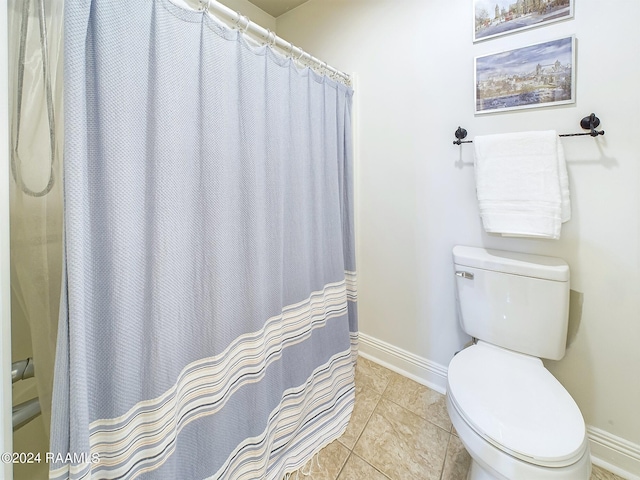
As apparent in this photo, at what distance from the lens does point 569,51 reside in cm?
106

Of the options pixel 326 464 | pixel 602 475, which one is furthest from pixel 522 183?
pixel 326 464

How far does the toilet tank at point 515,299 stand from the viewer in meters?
1.07

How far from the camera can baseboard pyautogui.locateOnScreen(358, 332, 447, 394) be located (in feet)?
5.02

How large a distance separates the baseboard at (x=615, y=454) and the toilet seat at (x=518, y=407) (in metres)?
0.45

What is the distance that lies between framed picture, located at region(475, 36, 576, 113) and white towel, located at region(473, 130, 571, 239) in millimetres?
182

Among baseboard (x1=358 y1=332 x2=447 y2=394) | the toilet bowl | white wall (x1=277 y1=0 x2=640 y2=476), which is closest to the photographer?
the toilet bowl

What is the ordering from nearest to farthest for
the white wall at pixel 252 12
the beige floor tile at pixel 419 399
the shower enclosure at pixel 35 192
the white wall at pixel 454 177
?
the shower enclosure at pixel 35 192
the white wall at pixel 454 177
the beige floor tile at pixel 419 399
the white wall at pixel 252 12

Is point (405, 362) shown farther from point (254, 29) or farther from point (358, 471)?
point (254, 29)

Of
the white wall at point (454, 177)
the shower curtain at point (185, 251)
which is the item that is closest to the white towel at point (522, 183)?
the white wall at point (454, 177)

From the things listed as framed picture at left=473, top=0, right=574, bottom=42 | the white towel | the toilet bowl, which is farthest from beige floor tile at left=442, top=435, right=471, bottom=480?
framed picture at left=473, top=0, right=574, bottom=42

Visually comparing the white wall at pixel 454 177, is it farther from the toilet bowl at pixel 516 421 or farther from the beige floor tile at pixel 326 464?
the beige floor tile at pixel 326 464

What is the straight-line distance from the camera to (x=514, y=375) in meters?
1.01

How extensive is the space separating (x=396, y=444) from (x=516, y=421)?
2.04 feet

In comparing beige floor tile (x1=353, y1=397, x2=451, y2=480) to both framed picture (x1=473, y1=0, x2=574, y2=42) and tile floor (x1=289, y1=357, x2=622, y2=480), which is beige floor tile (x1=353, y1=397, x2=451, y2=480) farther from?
framed picture (x1=473, y1=0, x2=574, y2=42)
